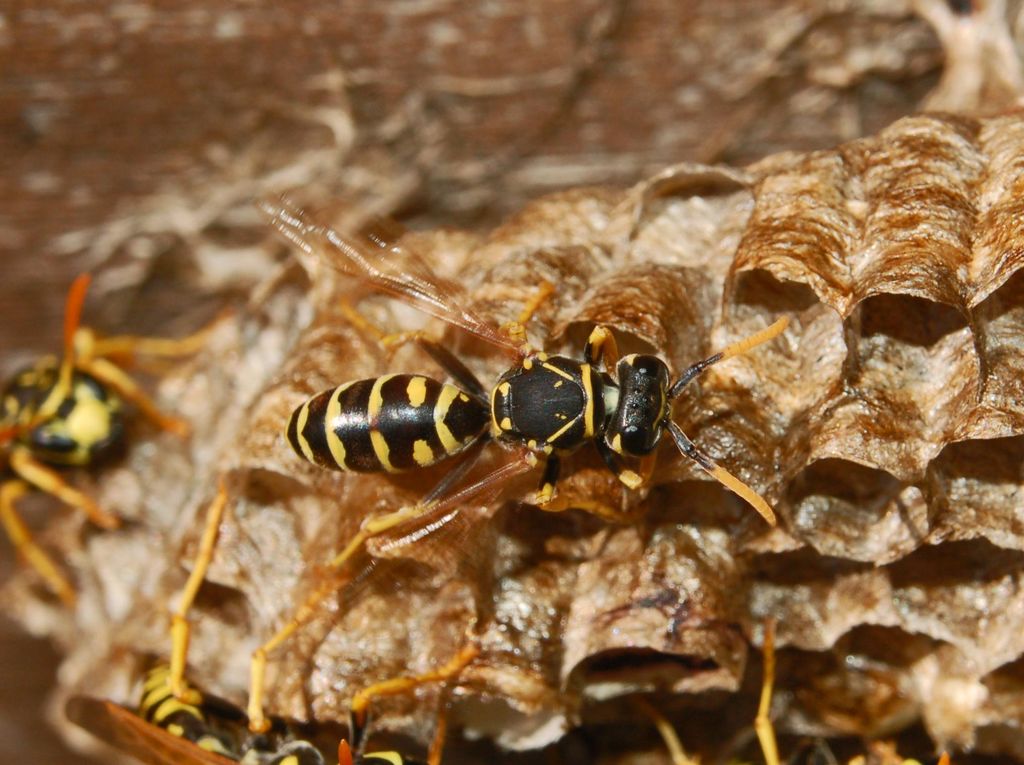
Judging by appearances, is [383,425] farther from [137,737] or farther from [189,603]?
[137,737]

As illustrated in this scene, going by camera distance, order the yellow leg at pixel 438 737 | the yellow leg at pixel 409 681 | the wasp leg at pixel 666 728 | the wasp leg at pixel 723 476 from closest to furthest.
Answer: the wasp leg at pixel 723 476
the yellow leg at pixel 409 681
the yellow leg at pixel 438 737
the wasp leg at pixel 666 728

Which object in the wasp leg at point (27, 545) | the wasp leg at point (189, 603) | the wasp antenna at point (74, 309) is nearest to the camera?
the wasp leg at point (189, 603)

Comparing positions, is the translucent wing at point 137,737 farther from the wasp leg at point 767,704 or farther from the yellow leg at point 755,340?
the yellow leg at point 755,340

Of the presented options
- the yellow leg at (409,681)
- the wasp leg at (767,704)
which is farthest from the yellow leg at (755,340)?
the yellow leg at (409,681)

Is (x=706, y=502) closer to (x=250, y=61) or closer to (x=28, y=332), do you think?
(x=250, y=61)

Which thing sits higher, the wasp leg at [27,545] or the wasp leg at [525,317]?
the wasp leg at [525,317]

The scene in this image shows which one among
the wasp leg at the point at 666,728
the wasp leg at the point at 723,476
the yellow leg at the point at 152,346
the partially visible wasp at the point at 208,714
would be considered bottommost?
the partially visible wasp at the point at 208,714

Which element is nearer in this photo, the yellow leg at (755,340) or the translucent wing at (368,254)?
the yellow leg at (755,340)

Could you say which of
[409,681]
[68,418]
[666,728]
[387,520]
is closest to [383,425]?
[387,520]
